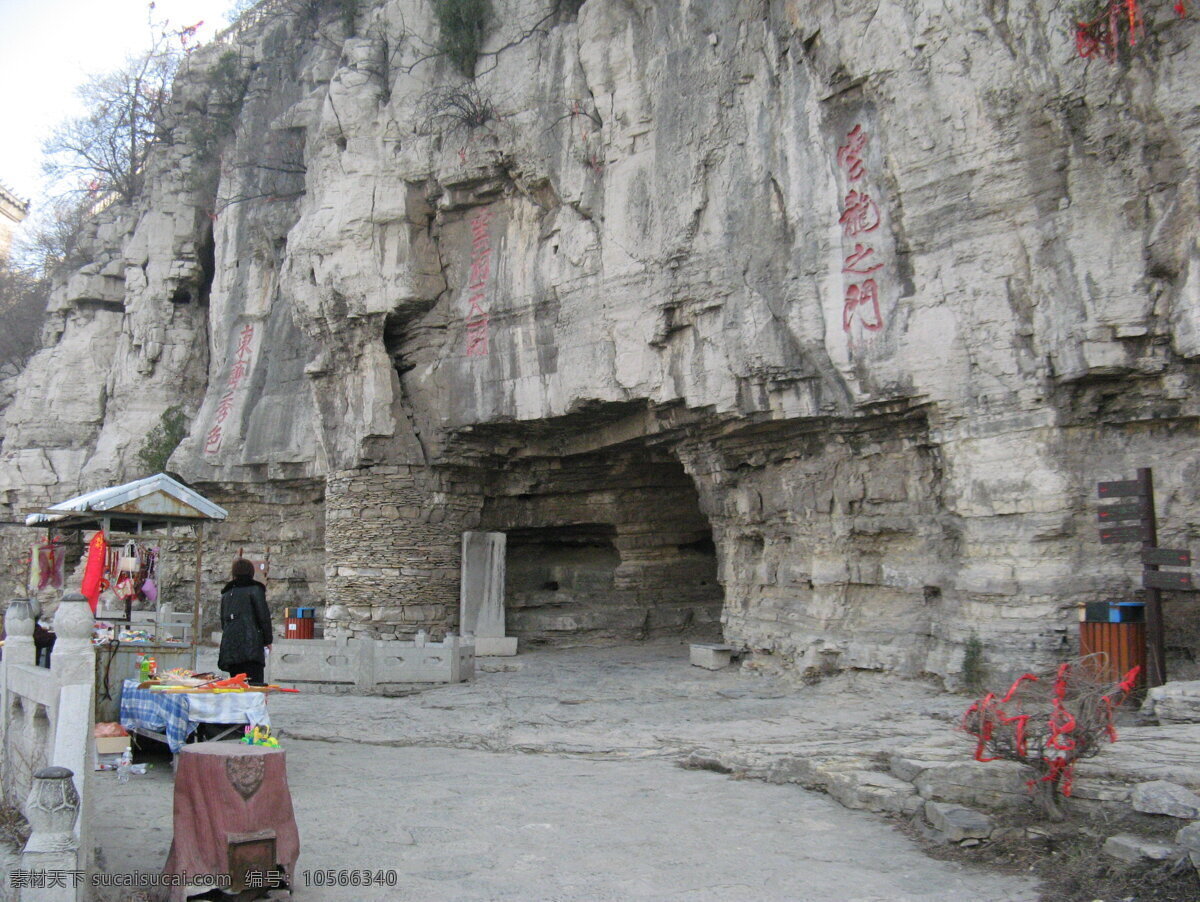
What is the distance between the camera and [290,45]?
746 inches

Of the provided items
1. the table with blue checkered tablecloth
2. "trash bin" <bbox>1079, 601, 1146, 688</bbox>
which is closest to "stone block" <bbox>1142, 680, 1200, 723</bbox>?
"trash bin" <bbox>1079, 601, 1146, 688</bbox>

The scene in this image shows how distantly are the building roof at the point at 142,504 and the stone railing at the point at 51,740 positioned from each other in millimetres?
2768

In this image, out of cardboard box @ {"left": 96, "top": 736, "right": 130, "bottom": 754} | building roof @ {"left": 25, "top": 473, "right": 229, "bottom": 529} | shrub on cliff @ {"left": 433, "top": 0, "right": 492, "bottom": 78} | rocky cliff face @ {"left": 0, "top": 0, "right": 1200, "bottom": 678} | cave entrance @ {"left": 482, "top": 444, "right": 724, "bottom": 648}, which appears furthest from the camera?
cave entrance @ {"left": 482, "top": 444, "right": 724, "bottom": 648}

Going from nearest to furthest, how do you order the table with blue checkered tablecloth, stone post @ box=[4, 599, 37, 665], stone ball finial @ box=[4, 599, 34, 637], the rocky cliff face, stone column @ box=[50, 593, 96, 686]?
stone column @ box=[50, 593, 96, 686], stone post @ box=[4, 599, 37, 665], stone ball finial @ box=[4, 599, 34, 637], the table with blue checkered tablecloth, the rocky cliff face

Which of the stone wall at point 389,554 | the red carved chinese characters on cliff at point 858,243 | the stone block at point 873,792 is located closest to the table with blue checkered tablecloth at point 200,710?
the stone block at point 873,792

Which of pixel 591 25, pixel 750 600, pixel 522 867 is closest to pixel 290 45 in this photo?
pixel 591 25

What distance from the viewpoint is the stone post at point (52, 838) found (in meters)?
3.41

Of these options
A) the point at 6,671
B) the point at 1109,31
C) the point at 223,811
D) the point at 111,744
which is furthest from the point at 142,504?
the point at 1109,31

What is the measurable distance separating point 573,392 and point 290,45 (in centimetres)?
1124

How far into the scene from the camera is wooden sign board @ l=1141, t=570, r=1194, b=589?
6910mm

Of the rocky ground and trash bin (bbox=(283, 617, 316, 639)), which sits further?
trash bin (bbox=(283, 617, 316, 639))

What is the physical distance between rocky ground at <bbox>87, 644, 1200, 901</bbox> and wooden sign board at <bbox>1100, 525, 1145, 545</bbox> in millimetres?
1808

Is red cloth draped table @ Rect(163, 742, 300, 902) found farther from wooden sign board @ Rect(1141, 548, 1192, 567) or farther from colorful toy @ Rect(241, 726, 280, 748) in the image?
wooden sign board @ Rect(1141, 548, 1192, 567)

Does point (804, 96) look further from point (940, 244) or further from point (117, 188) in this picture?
point (117, 188)
